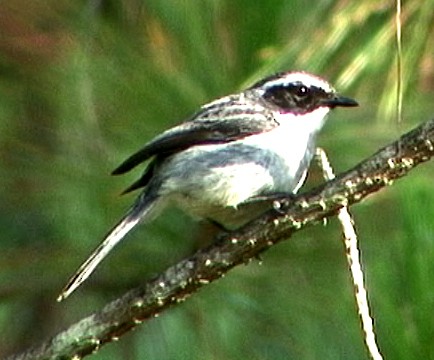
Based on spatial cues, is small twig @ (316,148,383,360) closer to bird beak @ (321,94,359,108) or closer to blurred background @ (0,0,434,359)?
blurred background @ (0,0,434,359)

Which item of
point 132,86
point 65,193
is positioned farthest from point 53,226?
point 132,86

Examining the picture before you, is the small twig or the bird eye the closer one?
the small twig

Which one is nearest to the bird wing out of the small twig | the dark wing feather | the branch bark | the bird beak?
the dark wing feather

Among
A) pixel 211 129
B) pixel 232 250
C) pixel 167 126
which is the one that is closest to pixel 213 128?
pixel 211 129

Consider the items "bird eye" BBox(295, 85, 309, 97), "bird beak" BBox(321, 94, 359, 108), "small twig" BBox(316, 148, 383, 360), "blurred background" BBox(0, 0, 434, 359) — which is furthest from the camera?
"bird eye" BBox(295, 85, 309, 97)

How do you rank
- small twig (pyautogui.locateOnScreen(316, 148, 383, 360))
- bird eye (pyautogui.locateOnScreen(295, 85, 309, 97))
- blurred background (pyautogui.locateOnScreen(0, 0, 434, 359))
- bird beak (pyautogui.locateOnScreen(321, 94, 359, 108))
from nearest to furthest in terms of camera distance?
small twig (pyautogui.locateOnScreen(316, 148, 383, 360)) < blurred background (pyautogui.locateOnScreen(0, 0, 434, 359)) < bird beak (pyautogui.locateOnScreen(321, 94, 359, 108)) < bird eye (pyautogui.locateOnScreen(295, 85, 309, 97))

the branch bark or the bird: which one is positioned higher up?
the bird

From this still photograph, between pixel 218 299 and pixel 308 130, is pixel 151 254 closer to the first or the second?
pixel 218 299

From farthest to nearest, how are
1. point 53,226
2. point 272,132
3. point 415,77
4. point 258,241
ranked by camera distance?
point 272,132
point 53,226
point 415,77
point 258,241
